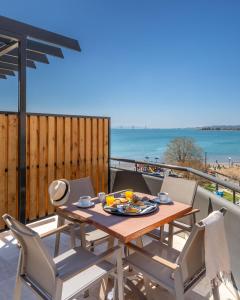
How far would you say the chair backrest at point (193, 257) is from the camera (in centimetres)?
138

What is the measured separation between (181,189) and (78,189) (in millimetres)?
1191

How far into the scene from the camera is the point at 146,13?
8.67 m

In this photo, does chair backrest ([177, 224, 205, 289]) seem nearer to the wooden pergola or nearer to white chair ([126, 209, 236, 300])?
white chair ([126, 209, 236, 300])

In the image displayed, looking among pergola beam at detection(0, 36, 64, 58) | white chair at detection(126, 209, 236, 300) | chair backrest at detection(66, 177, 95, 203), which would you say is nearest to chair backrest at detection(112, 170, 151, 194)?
chair backrest at detection(66, 177, 95, 203)

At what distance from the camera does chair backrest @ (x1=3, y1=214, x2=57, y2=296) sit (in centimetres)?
128

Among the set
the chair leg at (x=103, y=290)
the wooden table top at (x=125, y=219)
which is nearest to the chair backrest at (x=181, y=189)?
the wooden table top at (x=125, y=219)

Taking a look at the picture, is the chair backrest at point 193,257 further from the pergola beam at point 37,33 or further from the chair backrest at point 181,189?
the pergola beam at point 37,33

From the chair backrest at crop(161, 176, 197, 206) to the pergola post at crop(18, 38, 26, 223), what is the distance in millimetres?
1802

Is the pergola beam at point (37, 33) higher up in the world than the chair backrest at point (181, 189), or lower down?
higher up

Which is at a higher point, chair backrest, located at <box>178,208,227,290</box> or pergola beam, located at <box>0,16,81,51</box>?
pergola beam, located at <box>0,16,81,51</box>

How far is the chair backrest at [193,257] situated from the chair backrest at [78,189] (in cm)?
148

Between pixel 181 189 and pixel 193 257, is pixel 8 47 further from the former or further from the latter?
pixel 193 257

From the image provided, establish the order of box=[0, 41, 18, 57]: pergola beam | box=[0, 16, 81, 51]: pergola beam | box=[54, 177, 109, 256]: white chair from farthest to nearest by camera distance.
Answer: box=[0, 41, 18, 57]: pergola beam
box=[0, 16, 81, 51]: pergola beam
box=[54, 177, 109, 256]: white chair

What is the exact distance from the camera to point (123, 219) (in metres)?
1.83
